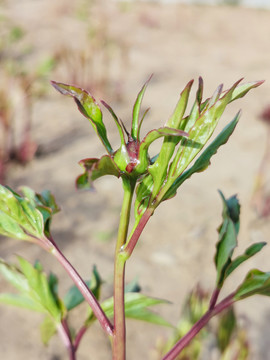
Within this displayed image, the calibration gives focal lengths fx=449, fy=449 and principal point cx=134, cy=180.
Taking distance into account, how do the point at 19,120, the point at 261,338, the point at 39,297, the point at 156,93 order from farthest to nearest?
the point at 156,93, the point at 19,120, the point at 261,338, the point at 39,297

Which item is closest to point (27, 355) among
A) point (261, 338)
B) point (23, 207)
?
point (261, 338)

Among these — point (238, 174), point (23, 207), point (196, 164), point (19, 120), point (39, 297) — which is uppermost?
point (196, 164)

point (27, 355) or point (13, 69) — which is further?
point (13, 69)

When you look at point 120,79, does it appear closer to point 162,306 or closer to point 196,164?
point 162,306

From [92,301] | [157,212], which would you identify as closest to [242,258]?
[92,301]

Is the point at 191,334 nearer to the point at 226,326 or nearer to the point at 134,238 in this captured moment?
the point at 134,238

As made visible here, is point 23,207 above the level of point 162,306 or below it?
above

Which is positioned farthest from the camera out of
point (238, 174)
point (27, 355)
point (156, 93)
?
point (156, 93)
